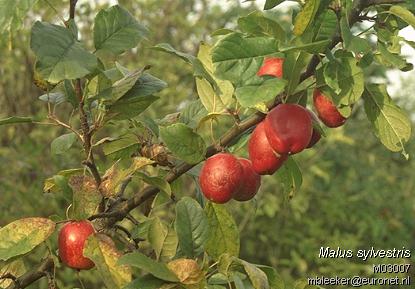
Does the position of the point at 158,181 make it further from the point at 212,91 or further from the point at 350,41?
the point at 350,41

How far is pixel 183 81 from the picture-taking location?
4242 millimetres

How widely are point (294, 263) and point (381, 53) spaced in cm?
281

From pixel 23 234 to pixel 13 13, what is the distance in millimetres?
315

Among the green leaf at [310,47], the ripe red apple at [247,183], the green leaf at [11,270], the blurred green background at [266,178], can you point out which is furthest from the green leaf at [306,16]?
the blurred green background at [266,178]

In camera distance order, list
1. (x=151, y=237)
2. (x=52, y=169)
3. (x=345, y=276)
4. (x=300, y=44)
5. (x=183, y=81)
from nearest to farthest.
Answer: (x=300, y=44), (x=151, y=237), (x=52, y=169), (x=345, y=276), (x=183, y=81)

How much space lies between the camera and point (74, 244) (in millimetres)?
978

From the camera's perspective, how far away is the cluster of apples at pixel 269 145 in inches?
37.4

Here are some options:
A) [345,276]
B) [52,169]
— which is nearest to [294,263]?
[345,276]

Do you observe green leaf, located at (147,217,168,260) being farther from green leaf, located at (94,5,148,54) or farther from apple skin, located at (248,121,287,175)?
green leaf, located at (94,5,148,54)

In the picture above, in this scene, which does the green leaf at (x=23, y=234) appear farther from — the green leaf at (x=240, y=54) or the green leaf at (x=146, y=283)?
the green leaf at (x=240, y=54)

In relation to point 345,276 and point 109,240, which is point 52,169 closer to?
point 345,276

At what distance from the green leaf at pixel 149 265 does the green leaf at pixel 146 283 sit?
22mm

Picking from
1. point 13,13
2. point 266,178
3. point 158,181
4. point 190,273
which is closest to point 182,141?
point 158,181

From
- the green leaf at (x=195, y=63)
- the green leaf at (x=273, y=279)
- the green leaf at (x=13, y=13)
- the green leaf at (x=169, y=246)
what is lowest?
the green leaf at (x=273, y=279)
